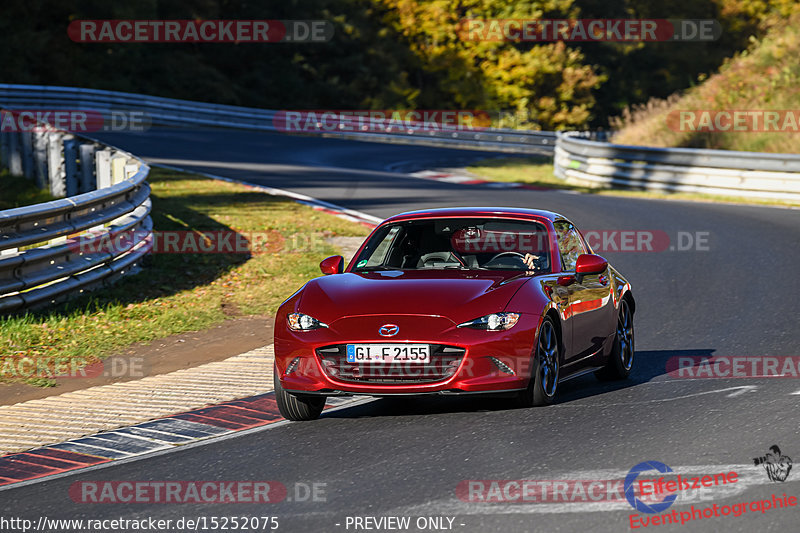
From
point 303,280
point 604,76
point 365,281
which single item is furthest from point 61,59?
point 365,281

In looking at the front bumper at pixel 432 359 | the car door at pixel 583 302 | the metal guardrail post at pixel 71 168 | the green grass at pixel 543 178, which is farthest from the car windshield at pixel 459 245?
the green grass at pixel 543 178

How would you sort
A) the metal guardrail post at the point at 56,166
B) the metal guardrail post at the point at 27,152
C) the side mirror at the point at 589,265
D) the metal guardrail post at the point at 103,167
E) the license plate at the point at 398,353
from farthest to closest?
the metal guardrail post at the point at 27,152 < the metal guardrail post at the point at 56,166 < the metal guardrail post at the point at 103,167 < the side mirror at the point at 589,265 < the license plate at the point at 398,353

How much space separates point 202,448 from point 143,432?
2.32ft

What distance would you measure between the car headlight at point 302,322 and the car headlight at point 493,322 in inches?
37.9

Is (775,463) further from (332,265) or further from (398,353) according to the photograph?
(332,265)

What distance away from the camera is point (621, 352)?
31.2 feet

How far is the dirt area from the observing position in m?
9.41

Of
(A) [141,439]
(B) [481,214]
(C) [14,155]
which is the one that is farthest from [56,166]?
(A) [141,439]

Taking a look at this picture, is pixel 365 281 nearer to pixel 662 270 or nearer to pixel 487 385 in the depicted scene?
pixel 487 385

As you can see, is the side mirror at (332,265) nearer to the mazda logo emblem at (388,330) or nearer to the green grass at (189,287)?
the mazda logo emblem at (388,330)

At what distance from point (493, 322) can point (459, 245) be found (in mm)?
1568

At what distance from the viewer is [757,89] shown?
1318 inches

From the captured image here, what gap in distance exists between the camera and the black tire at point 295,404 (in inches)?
315

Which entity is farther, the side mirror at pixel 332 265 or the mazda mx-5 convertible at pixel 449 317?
the side mirror at pixel 332 265
